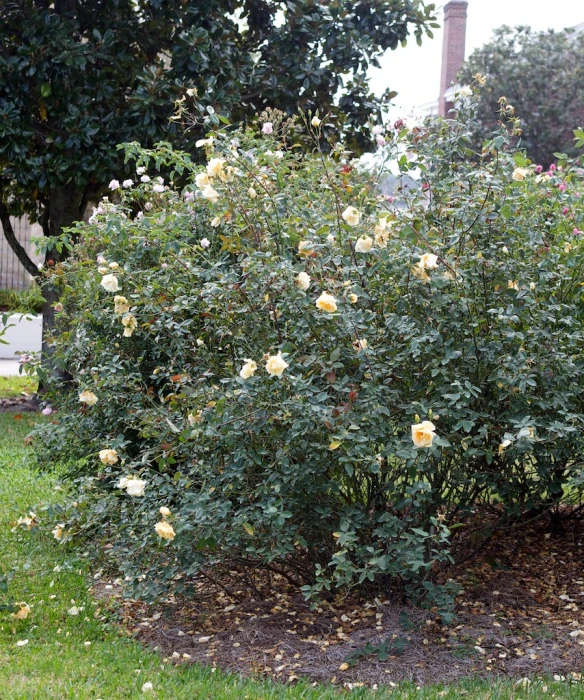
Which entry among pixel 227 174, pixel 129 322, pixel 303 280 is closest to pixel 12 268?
pixel 129 322

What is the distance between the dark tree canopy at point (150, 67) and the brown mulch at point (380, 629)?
4.99 meters

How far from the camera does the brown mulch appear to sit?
3125mm

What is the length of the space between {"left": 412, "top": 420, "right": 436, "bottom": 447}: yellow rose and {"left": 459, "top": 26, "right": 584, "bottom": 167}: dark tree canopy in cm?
2383

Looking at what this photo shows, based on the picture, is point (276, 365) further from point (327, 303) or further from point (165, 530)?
point (165, 530)

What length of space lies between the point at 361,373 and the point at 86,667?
1505 mm

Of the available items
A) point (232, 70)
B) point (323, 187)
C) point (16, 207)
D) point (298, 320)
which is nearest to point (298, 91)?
point (232, 70)

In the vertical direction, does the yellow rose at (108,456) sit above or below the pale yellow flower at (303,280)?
below

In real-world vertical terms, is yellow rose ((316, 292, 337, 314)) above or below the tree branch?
below

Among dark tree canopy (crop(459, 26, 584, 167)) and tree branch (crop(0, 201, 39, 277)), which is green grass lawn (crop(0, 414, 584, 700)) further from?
dark tree canopy (crop(459, 26, 584, 167))


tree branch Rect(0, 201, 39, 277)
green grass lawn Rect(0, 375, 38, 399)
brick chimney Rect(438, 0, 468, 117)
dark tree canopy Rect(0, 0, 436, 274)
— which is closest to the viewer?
dark tree canopy Rect(0, 0, 436, 274)

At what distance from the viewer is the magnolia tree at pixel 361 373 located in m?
3.16

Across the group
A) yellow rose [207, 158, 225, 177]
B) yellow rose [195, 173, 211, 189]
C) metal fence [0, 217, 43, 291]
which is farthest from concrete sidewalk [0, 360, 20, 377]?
yellow rose [207, 158, 225, 177]

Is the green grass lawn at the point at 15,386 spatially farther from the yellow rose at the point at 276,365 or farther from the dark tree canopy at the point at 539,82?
the dark tree canopy at the point at 539,82

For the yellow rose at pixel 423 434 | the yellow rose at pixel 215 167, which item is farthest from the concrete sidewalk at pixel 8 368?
the yellow rose at pixel 423 434
